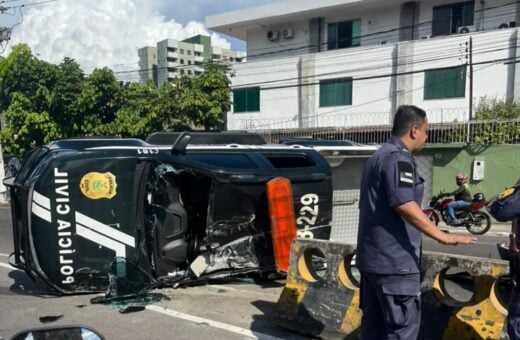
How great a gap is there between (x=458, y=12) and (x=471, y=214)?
13.0 m

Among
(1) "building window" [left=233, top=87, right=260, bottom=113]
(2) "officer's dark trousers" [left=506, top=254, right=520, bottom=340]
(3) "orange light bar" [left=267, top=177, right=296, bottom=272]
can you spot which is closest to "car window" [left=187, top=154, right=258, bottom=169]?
(3) "orange light bar" [left=267, top=177, right=296, bottom=272]

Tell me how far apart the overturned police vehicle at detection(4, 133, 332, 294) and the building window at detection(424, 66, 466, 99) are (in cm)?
1516

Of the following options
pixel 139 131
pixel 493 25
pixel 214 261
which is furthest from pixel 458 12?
pixel 214 261

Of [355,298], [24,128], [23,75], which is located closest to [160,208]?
[355,298]

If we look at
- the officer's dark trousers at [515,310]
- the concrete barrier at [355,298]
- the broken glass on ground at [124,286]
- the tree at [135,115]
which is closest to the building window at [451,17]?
the tree at [135,115]

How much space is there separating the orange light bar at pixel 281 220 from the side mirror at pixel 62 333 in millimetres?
3585

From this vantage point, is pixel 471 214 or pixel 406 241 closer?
pixel 406 241

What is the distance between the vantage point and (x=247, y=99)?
24438mm

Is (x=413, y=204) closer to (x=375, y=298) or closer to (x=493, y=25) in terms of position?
(x=375, y=298)

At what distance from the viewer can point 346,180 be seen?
6527 mm

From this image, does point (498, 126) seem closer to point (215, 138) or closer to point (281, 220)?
point (215, 138)

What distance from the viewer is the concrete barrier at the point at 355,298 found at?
3.32 m

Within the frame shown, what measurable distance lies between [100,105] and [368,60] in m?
12.1

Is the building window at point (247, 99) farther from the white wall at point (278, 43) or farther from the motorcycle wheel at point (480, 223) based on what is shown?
the motorcycle wheel at point (480, 223)
